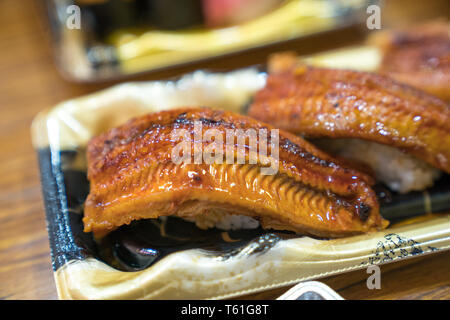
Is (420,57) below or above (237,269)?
above

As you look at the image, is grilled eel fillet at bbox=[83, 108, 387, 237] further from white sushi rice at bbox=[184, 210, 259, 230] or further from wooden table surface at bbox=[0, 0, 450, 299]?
wooden table surface at bbox=[0, 0, 450, 299]

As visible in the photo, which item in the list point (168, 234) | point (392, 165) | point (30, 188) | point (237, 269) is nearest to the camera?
point (237, 269)

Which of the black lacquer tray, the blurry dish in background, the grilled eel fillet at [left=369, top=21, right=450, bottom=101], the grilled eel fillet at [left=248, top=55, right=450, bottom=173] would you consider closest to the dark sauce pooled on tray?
the black lacquer tray

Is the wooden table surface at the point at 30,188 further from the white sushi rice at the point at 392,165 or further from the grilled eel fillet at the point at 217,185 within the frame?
the white sushi rice at the point at 392,165

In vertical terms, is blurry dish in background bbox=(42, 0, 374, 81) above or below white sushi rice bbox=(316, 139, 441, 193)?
above

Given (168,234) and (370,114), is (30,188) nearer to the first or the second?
(168,234)

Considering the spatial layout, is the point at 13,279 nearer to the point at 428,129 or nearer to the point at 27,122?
the point at 27,122

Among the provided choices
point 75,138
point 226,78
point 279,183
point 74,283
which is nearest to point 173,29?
point 226,78

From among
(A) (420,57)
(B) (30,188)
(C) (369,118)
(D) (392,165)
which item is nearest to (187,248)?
(C) (369,118)
